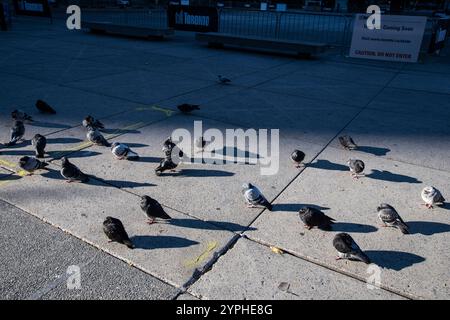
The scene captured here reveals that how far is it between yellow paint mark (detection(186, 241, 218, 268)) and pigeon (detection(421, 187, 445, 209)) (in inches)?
118

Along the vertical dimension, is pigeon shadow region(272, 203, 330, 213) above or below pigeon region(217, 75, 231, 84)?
below

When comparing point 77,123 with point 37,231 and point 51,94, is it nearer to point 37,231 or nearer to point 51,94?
point 51,94

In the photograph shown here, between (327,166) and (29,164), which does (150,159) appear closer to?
(29,164)

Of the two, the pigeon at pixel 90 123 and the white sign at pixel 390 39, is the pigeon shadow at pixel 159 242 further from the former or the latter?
the white sign at pixel 390 39

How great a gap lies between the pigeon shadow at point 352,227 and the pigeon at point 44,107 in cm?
645

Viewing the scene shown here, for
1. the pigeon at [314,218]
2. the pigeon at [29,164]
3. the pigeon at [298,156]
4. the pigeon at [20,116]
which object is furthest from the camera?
the pigeon at [20,116]

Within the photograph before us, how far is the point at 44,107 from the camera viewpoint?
7.99m

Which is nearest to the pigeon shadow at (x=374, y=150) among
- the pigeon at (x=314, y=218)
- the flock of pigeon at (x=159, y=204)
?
the flock of pigeon at (x=159, y=204)

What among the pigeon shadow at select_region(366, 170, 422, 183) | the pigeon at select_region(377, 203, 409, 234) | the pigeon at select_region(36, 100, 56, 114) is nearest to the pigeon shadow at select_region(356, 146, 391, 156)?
the pigeon shadow at select_region(366, 170, 422, 183)

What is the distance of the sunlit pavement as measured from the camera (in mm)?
3742

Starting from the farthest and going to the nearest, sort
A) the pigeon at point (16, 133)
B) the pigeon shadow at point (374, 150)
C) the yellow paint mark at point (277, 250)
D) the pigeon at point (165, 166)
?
the pigeon shadow at point (374, 150) → the pigeon at point (16, 133) → the pigeon at point (165, 166) → the yellow paint mark at point (277, 250)

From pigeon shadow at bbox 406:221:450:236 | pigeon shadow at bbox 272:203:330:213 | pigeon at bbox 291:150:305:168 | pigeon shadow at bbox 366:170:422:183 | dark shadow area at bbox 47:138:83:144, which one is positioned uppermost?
pigeon at bbox 291:150:305:168

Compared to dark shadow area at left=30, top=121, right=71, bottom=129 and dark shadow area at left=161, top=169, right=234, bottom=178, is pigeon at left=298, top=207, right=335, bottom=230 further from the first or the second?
dark shadow area at left=30, top=121, right=71, bottom=129

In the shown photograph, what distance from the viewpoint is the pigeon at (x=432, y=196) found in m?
5.02
